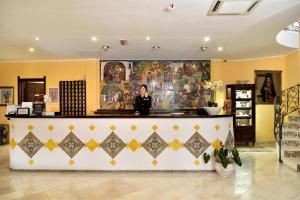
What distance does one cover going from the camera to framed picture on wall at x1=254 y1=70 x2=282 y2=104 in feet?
25.6

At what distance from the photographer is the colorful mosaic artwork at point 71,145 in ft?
14.3

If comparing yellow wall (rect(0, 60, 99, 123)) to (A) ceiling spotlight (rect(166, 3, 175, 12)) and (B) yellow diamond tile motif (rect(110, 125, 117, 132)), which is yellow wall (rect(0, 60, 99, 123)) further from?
(A) ceiling spotlight (rect(166, 3, 175, 12))

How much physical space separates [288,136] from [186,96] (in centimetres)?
318

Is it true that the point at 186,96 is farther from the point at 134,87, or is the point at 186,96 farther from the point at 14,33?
the point at 14,33

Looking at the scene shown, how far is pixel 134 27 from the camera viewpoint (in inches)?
178

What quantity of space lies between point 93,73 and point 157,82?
218cm

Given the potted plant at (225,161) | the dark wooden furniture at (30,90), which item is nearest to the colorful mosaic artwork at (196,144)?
the potted plant at (225,161)

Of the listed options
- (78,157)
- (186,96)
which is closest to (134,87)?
(186,96)

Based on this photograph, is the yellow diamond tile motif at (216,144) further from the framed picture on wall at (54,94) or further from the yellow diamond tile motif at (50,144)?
the framed picture on wall at (54,94)

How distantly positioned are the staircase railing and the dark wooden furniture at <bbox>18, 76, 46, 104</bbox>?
7310 millimetres

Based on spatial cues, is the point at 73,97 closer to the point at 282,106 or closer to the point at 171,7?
the point at 171,7

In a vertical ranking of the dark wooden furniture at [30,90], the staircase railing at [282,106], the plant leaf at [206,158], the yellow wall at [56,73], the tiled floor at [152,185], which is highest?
the yellow wall at [56,73]

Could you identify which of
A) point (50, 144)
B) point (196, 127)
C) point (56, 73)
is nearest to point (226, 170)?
point (196, 127)

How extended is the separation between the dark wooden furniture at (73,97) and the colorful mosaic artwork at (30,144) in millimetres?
3084
